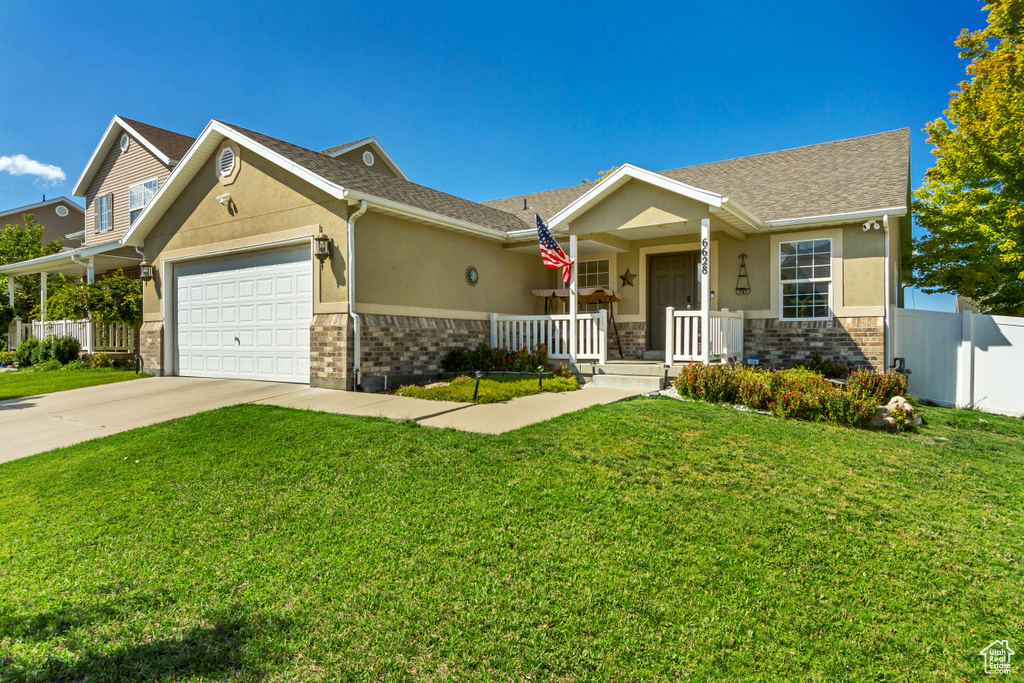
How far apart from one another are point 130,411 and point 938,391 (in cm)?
1379

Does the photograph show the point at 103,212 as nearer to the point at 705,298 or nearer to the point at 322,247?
the point at 322,247

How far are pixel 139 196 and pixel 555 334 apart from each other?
1628 centimetres

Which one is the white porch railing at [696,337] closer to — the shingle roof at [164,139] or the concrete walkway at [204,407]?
the concrete walkway at [204,407]

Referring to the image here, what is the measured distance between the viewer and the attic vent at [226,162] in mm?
11064

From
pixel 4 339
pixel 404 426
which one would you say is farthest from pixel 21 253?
pixel 404 426

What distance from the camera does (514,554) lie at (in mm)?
3395

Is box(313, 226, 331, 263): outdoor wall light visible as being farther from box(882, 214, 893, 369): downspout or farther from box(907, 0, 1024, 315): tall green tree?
box(907, 0, 1024, 315): tall green tree

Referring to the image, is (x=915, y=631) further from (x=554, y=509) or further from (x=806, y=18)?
(x=806, y=18)

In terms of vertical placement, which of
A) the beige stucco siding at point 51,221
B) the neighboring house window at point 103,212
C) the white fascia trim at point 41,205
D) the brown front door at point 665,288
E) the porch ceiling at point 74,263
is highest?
the white fascia trim at point 41,205

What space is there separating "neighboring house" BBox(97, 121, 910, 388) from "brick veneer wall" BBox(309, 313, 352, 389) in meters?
0.03

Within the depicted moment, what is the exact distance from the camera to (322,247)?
9.48m

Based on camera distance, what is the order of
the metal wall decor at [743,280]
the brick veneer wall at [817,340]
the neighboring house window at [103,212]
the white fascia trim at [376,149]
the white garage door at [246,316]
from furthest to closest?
the neighboring house window at [103,212], the white fascia trim at [376,149], the metal wall decor at [743,280], the brick veneer wall at [817,340], the white garage door at [246,316]

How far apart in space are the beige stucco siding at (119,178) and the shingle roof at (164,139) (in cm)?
38

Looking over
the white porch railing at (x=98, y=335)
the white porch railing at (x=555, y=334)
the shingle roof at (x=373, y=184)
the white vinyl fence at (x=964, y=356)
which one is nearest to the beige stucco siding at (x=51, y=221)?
the white porch railing at (x=98, y=335)
